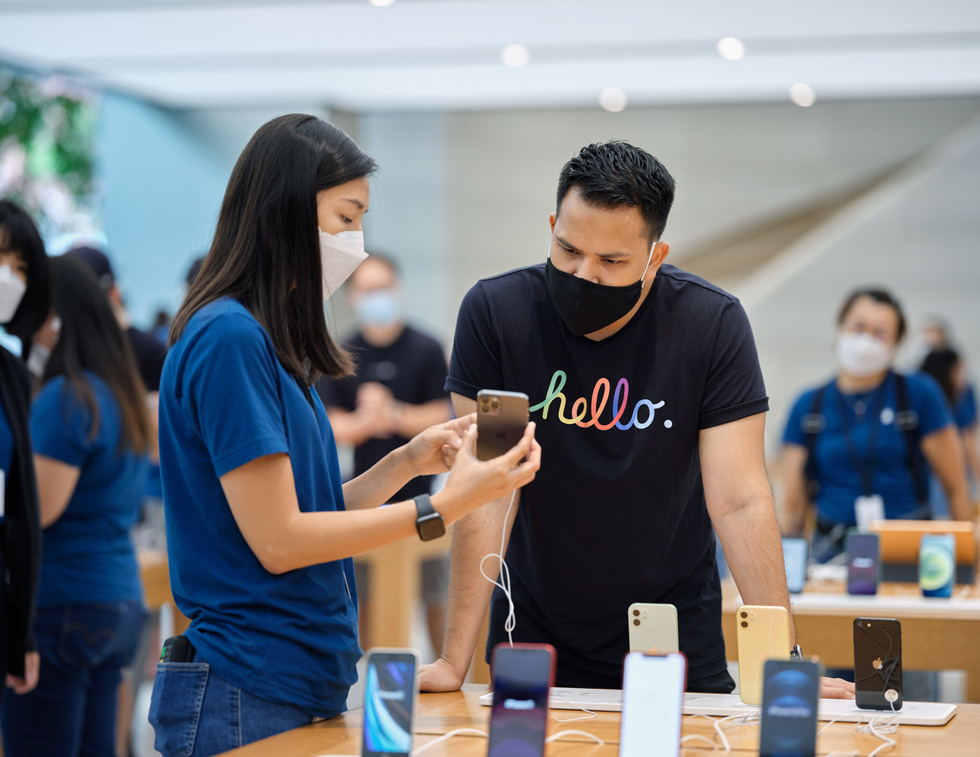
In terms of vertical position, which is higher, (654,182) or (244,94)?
(244,94)

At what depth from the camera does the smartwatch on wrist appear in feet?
4.91

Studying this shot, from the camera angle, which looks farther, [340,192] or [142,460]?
[142,460]

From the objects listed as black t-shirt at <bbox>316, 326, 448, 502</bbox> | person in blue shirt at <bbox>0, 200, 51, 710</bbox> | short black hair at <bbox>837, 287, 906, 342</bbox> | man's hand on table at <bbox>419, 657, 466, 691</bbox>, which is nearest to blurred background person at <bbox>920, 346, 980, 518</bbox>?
short black hair at <bbox>837, 287, 906, 342</bbox>

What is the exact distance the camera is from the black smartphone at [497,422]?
5.21 ft

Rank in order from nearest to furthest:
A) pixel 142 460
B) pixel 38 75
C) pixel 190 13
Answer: pixel 142 460 < pixel 190 13 < pixel 38 75

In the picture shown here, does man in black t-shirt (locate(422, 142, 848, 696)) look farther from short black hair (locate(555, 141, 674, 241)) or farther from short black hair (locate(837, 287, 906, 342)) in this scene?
short black hair (locate(837, 287, 906, 342))

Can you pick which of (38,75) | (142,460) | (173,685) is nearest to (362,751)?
(173,685)

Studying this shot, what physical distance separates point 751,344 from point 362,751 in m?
1.08

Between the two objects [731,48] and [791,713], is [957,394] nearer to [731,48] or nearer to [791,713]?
[731,48]

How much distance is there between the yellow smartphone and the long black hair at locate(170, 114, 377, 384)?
80cm

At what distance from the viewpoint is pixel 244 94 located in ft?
26.0

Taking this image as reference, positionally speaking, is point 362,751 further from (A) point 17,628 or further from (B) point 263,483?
(A) point 17,628

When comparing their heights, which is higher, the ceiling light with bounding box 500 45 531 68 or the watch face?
the ceiling light with bounding box 500 45 531 68

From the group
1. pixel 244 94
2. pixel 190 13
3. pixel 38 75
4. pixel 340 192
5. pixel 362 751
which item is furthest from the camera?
pixel 244 94
